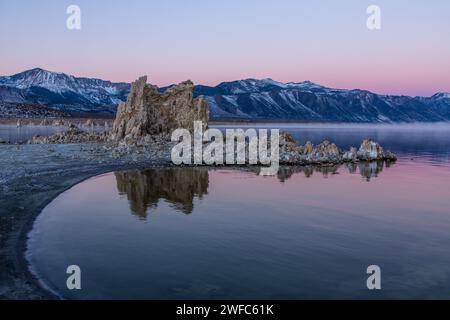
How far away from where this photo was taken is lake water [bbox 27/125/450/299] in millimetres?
11656

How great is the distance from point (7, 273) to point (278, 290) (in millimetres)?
7121

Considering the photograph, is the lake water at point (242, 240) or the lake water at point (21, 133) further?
the lake water at point (21, 133)

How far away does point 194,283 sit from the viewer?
38.5 feet

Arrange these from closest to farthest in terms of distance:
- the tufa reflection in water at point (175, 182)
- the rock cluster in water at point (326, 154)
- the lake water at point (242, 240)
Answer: the lake water at point (242, 240) → the tufa reflection in water at point (175, 182) → the rock cluster in water at point (326, 154)

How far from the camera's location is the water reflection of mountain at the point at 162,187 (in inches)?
897

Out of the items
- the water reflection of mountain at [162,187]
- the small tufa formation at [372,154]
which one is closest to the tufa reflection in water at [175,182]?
the water reflection of mountain at [162,187]

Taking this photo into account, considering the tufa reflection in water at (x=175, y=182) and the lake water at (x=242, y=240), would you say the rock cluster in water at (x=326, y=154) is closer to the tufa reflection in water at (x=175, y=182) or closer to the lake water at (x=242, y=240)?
the tufa reflection in water at (x=175, y=182)

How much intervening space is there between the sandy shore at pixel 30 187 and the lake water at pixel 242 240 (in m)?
0.50

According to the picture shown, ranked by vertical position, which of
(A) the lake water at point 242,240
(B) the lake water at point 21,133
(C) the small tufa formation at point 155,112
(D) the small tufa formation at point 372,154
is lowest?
(A) the lake water at point 242,240

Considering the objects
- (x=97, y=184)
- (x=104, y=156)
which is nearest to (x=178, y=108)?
(x=104, y=156)

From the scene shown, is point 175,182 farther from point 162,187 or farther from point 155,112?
point 155,112

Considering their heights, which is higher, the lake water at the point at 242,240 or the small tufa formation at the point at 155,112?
the small tufa formation at the point at 155,112

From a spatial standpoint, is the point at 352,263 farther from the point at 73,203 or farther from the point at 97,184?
the point at 97,184

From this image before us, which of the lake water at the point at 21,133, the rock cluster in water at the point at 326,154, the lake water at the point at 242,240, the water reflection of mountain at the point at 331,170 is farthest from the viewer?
the lake water at the point at 21,133
